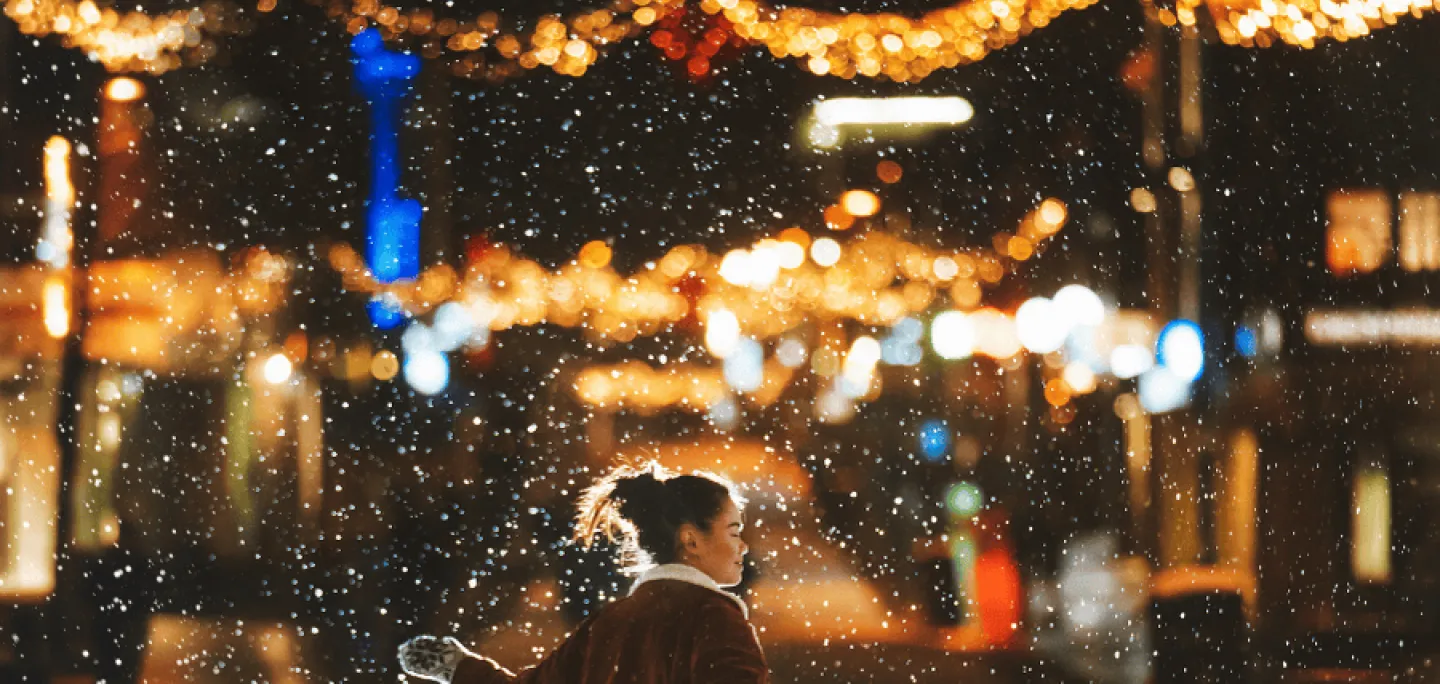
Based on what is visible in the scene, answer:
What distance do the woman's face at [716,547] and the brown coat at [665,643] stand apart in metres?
0.02

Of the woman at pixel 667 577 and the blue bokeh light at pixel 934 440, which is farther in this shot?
the blue bokeh light at pixel 934 440

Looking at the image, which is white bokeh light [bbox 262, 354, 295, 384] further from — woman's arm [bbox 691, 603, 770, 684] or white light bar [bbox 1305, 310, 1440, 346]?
woman's arm [bbox 691, 603, 770, 684]

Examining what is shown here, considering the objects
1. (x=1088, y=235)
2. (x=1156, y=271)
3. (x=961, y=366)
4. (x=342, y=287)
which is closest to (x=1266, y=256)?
(x=1156, y=271)

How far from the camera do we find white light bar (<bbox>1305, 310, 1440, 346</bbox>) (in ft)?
13.8

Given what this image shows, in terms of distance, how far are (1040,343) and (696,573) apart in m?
5.84

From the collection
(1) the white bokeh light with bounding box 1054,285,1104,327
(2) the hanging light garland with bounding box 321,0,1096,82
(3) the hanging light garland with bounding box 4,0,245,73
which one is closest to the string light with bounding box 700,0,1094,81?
(2) the hanging light garland with bounding box 321,0,1096,82

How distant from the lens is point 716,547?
1354 mm

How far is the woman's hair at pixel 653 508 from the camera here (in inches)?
53.4

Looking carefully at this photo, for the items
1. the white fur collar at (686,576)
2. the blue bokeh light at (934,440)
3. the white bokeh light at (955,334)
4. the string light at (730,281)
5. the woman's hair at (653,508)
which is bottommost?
the white fur collar at (686,576)

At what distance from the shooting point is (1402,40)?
3.72 meters

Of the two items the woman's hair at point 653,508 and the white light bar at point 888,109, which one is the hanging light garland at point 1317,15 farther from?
the woman's hair at point 653,508

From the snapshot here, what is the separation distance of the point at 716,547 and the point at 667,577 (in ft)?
0.20

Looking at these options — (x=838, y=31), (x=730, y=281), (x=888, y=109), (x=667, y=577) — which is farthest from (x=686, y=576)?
(x=730, y=281)

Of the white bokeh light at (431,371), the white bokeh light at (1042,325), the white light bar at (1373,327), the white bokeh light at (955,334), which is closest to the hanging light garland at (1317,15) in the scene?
the white light bar at (1373,327)
